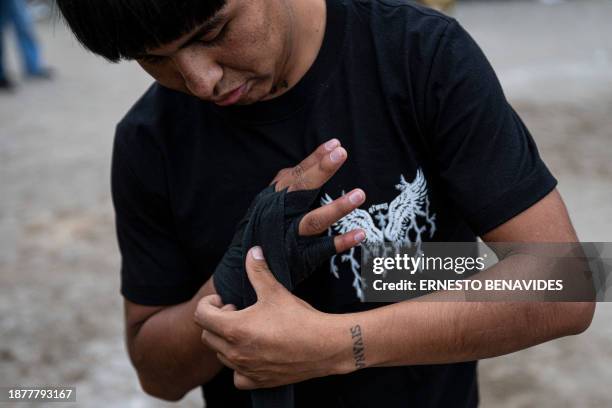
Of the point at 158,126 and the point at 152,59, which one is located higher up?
the point at 152,59

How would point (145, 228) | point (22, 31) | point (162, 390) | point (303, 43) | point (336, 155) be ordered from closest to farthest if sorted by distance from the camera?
1. point (336, 155)
2. point (303, 43)
3. point (145, 228)
4. point (162, 390)
5. point (22, 31)

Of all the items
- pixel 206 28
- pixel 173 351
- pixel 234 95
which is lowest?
pixel 173 351

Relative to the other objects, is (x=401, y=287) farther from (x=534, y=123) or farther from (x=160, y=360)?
(x=534, y=123)

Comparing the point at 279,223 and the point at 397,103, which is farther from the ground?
the point at 397,103

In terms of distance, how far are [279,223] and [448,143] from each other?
0.32 m

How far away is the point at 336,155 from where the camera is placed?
1.28 metres

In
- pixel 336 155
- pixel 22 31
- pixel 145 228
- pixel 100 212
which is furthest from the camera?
pixel 22 31

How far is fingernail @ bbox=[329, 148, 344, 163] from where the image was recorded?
4.20ft

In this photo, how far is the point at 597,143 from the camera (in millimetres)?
5586

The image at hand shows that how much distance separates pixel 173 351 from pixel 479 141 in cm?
74

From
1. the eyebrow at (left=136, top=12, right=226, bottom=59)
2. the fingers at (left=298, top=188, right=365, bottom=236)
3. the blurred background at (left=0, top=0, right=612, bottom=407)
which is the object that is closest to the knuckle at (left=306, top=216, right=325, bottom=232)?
the fingers at (left=298, top=188, right=365, bottom=236)

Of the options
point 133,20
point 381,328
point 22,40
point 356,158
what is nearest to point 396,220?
point 356,158

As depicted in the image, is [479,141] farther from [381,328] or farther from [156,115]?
[156,115]

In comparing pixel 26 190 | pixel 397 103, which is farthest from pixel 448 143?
pixel 26 190
